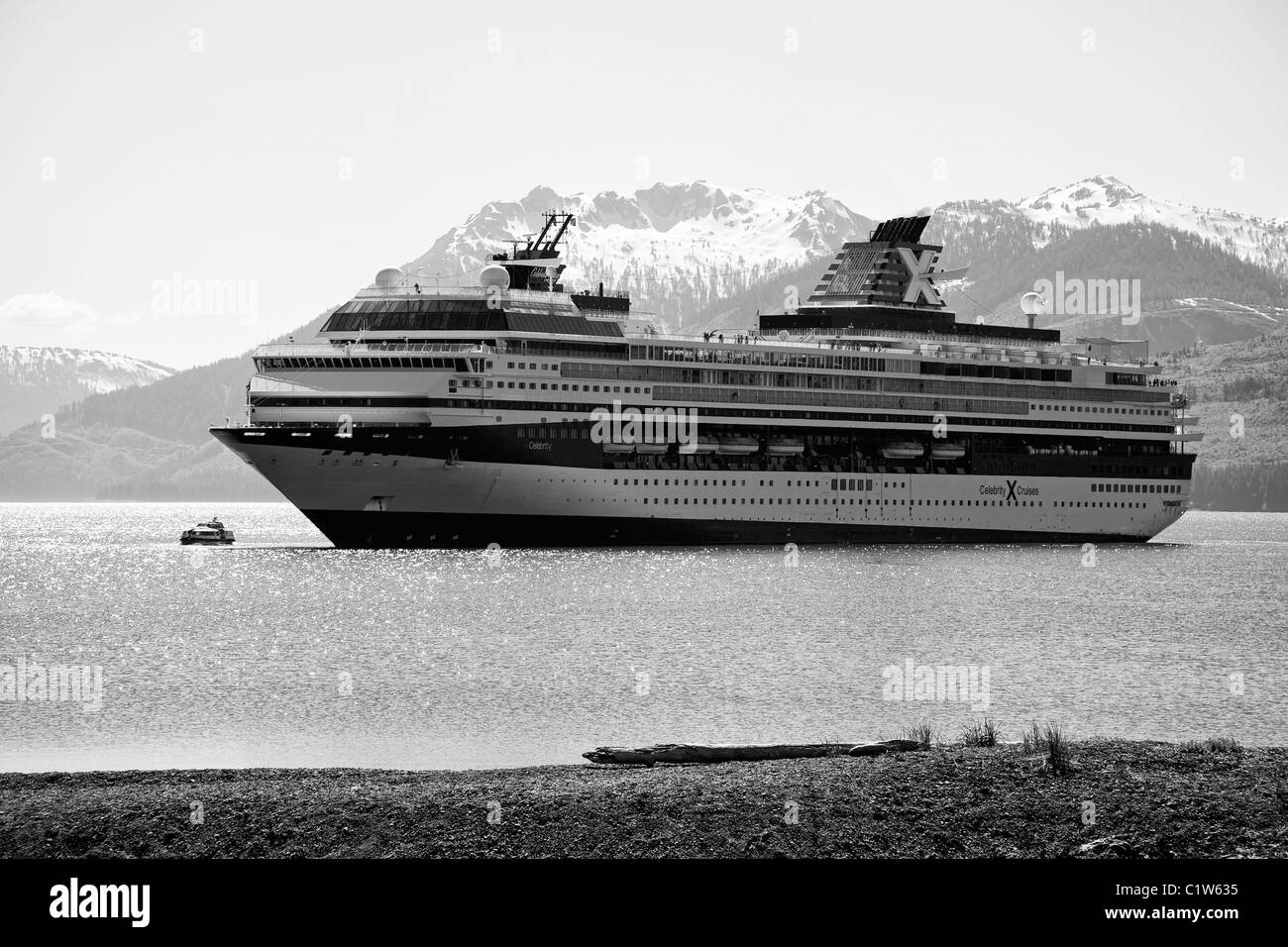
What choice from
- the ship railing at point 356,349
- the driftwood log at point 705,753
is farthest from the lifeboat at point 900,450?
the driftwood log at point 705,753

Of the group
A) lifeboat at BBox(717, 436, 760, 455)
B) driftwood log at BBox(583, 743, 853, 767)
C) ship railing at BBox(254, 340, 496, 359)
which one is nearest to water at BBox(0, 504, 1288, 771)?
driftwood log at BBox(583, 743, 853, 767)

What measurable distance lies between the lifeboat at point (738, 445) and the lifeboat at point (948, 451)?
14.0 meters

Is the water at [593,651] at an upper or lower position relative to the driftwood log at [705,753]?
lower

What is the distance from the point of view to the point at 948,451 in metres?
103

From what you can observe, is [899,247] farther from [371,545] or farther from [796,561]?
[371,545]

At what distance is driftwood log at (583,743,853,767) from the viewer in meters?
24.2

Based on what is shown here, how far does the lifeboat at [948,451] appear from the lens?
102 metres

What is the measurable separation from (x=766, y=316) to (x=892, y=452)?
1530 cm

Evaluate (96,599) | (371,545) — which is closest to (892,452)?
(371,545)

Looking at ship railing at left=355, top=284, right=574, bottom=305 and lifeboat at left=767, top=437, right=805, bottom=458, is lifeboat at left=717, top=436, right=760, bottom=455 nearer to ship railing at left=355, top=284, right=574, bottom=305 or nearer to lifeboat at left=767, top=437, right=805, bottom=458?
lifeboat at left=767, top=437, right=805, bottom=458

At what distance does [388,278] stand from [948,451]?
121ft

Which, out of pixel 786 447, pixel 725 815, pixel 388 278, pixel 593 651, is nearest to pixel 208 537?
pixel 388 278

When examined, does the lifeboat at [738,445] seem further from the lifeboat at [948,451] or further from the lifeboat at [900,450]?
the lifeboat at [948,451]
